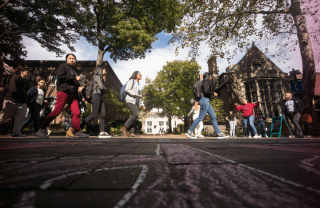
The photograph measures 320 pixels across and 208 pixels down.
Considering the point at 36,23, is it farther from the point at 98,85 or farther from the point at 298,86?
the point at 298,86

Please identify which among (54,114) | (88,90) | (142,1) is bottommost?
(54,114)

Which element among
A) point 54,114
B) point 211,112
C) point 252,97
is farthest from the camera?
point 252,97

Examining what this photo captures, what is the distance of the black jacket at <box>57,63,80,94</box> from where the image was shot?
3.59 m

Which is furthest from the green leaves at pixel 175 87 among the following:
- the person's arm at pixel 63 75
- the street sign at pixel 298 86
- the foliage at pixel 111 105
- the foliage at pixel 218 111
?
the person's arm at pixel 63 75

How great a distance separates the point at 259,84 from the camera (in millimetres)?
19266

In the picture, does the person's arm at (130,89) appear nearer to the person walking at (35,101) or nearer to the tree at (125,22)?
the person walking at (35,101)

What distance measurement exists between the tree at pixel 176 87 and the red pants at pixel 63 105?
18.8 metres

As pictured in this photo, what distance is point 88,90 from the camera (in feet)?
15.0

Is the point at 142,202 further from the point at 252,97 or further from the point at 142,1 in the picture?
the point at 252,97

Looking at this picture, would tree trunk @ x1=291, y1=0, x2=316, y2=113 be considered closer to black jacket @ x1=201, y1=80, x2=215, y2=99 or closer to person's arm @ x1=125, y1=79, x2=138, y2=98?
black jacket @ x1=201, y1=80, x2=215, y2=99

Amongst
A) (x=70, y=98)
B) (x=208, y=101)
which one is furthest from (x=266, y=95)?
(x=70, y=98)

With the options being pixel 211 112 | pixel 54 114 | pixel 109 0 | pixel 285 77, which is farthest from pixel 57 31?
pixel 285 77

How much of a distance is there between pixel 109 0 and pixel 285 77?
21945 mm

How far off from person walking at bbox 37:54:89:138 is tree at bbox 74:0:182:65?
7.31m
